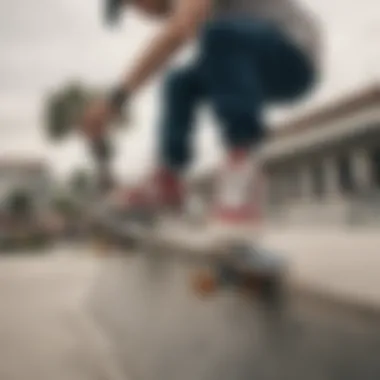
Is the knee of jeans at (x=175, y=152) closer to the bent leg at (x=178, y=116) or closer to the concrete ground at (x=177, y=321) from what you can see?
the bent leg at (x=178, y=116)

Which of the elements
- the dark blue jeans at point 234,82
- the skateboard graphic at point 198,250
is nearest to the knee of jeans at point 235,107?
the dark blue jeans at point 234,82

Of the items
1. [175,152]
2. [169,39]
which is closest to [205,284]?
[175,152]

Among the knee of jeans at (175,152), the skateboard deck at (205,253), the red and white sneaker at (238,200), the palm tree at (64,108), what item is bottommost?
the skateboard deck at (205,253)

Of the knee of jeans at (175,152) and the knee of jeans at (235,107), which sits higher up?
the knee of jeans at (235,107)

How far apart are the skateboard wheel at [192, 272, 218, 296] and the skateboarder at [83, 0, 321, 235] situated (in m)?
0.06

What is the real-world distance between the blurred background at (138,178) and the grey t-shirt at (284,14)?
0.02 m

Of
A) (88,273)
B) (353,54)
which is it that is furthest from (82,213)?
(353,54)

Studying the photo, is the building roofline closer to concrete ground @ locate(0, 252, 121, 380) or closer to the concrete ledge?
the concrete ledge

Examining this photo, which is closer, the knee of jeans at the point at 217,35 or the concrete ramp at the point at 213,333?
the concrete ramp at the point at 213,333

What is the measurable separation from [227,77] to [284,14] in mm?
86

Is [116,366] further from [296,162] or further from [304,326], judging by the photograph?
[296,162]

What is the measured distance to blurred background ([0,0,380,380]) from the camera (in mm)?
454

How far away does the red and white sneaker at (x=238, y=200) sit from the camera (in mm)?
517

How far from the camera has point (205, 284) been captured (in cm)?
50
